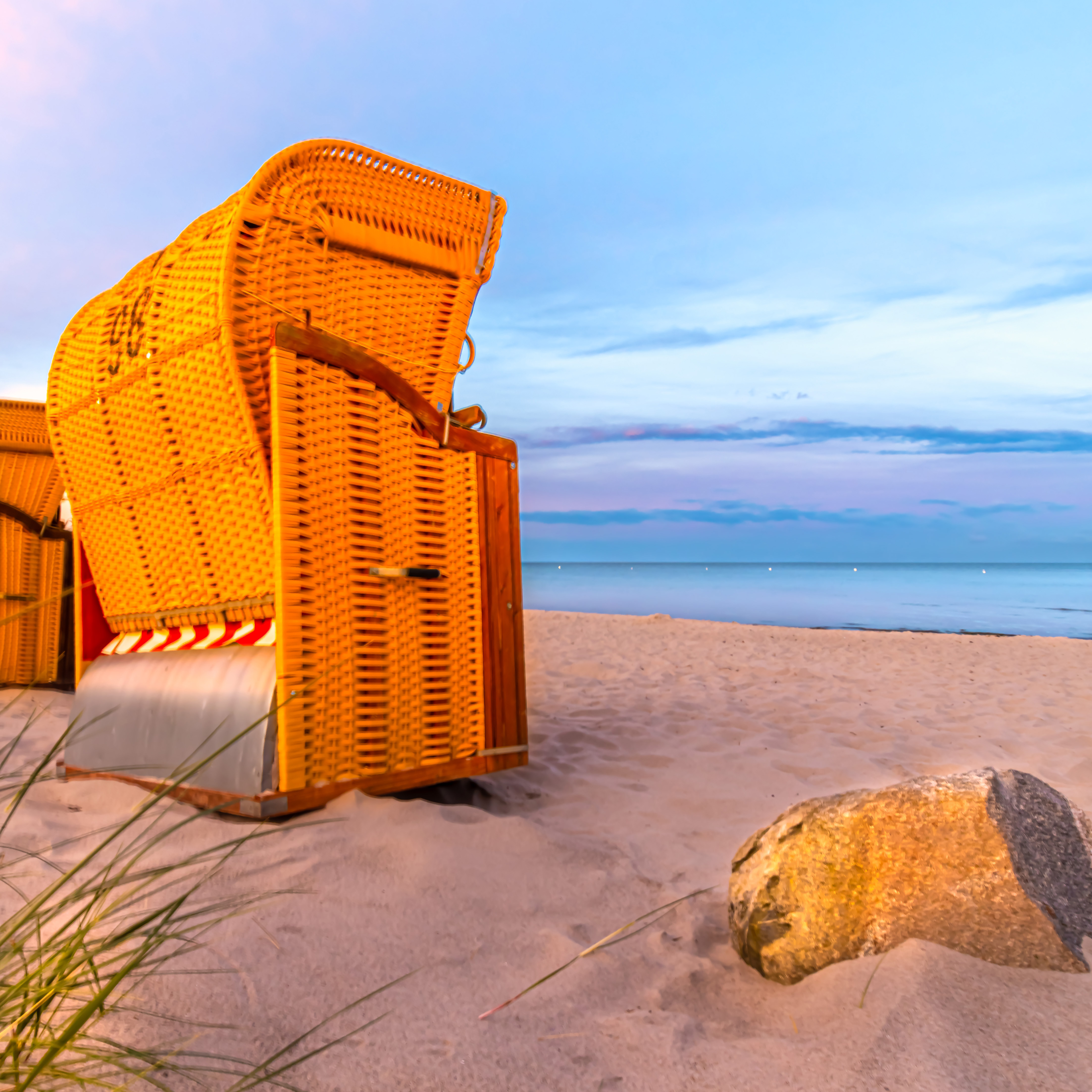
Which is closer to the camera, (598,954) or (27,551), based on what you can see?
(598,954)

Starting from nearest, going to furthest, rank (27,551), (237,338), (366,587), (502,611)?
(237,338), (366,587), (502,611), (27,551)

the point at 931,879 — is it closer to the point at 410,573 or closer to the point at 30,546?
the point at 410,573

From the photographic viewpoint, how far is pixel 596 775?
144 inches

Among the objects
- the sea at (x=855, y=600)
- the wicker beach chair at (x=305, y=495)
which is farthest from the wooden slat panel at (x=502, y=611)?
the sea at (x=855, y=600)

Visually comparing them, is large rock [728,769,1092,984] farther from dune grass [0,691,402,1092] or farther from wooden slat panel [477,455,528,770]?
wooden slat panel [477,455,528,770]

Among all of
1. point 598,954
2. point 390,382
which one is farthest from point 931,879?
point 390,382

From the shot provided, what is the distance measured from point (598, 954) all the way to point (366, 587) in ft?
4.74

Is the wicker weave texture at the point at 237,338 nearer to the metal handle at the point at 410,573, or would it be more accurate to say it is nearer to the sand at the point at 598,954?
the metal handle at the point at 410,573

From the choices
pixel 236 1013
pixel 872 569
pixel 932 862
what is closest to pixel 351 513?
pixel 236 1013

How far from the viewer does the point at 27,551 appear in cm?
510

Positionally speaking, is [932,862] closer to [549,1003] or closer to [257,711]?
[549,1003]

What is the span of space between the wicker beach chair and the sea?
1000 cm

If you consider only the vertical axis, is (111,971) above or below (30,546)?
below

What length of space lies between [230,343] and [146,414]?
0.71m
